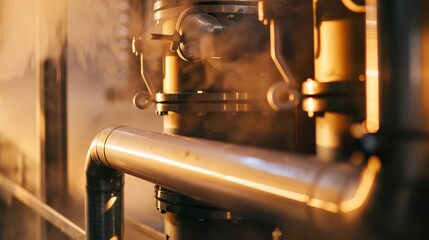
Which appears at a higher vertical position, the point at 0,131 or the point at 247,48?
the point at 247,48

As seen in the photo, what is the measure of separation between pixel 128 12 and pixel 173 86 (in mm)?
668

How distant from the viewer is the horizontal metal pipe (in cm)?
43

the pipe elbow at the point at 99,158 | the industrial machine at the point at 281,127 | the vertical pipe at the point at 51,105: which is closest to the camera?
the industrial machine at the point at 281,127

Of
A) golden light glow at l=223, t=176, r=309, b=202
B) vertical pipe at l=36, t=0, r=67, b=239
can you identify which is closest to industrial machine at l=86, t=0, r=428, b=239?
golden light glow at l=223, t=176, r=309, b=202

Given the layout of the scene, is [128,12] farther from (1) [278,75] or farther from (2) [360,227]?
(2) [360,227]

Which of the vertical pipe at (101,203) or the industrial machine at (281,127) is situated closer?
the industrial machine at (281,127)

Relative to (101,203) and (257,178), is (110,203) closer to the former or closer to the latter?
(101,203)

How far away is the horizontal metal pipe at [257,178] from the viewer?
0.43 meters

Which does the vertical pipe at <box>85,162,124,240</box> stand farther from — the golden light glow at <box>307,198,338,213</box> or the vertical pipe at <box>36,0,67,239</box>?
the vertical pipe at <box>36,0,67,239</box>

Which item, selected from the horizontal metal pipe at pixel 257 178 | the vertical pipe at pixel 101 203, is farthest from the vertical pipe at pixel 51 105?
the horizontal metal pipe at pixel 257 178

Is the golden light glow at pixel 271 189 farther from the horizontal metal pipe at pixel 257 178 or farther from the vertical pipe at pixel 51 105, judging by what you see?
the vertical pipe at pixel 51 105

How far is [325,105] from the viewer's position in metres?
0.53

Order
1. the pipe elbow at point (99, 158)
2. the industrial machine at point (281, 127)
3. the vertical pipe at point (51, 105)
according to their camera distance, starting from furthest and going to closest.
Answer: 1. the vertical pipe at point (51, 105)
2. the pipe elbow at point (99, 158)
3. the industrial machine at point (281, 127)

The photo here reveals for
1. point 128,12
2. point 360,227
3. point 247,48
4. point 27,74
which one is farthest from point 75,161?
point 360,227
